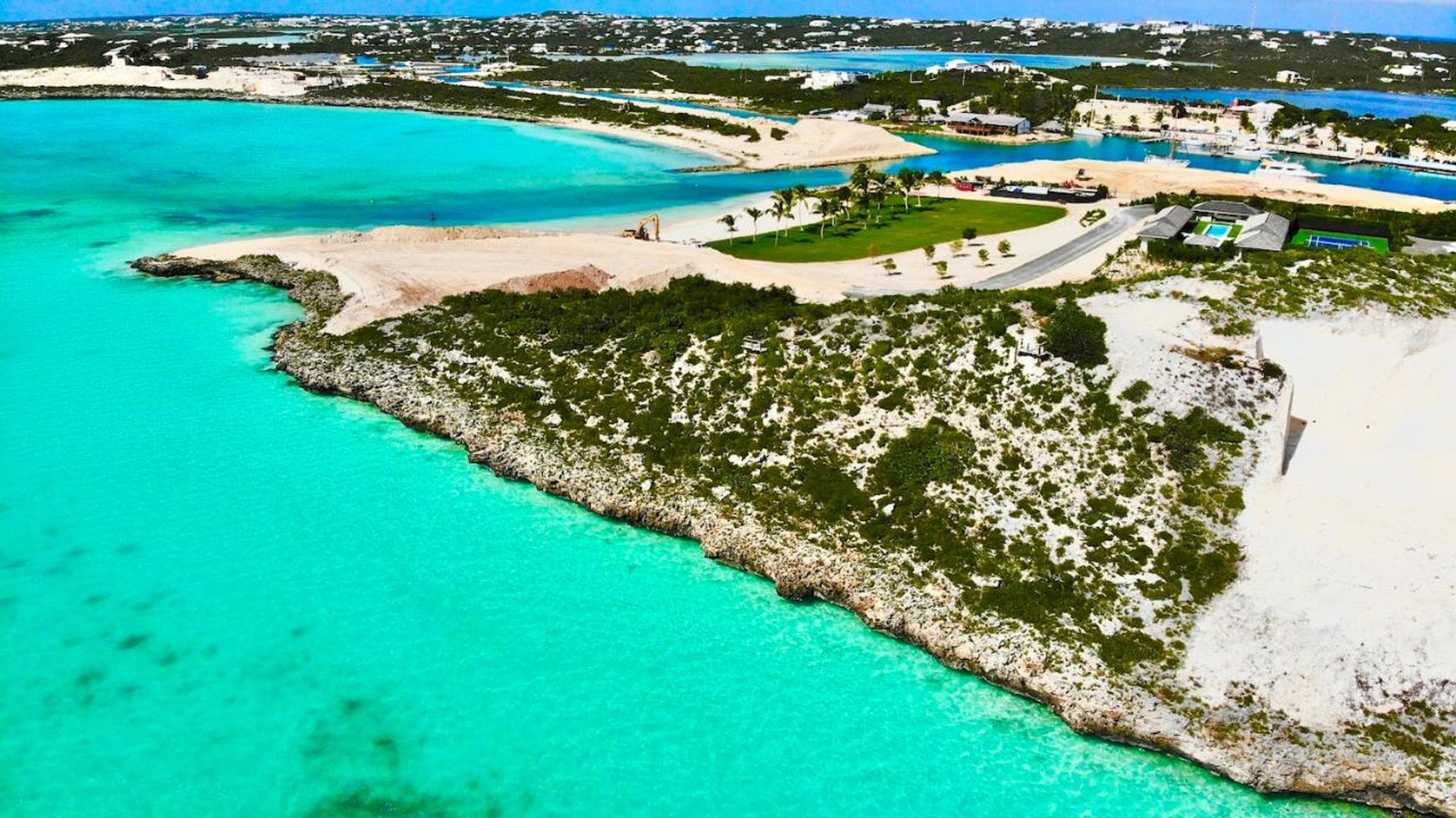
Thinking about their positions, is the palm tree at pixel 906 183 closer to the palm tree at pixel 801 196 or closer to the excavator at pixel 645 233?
the palm tree at pixel 801 196

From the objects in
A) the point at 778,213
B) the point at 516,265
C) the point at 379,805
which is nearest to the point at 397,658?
the point at 379,805

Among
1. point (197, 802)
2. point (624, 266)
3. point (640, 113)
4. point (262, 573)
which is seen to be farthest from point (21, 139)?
point (197, 802)

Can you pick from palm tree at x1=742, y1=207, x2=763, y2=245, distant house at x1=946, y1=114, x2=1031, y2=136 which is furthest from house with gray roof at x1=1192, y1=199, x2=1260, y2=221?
distant house at x1=946, y1=114, x2=1031, y2=136

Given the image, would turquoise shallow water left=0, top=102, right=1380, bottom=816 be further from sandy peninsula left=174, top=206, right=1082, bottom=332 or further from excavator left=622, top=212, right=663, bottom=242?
excavator left=622, top=212, right=663, bottom=242

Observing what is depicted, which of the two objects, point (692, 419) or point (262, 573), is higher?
point (692, 419)

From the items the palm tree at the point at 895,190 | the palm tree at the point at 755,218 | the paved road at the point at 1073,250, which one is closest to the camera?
the paved road at the point at 1073,250

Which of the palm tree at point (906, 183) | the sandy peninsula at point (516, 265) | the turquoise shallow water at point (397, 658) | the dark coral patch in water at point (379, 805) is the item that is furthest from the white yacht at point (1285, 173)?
the dark coral patch in water at point (379, 805)

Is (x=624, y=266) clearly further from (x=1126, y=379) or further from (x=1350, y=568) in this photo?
(x=1350, y=568)
